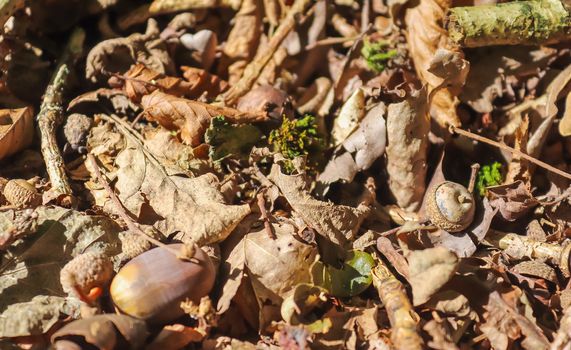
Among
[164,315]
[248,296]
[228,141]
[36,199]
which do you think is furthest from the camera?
[228,141]

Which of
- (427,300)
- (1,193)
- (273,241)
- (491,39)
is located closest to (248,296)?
(273,241)

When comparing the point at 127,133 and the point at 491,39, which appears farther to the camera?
the point at 491,39

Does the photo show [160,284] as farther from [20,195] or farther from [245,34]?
[245,34]

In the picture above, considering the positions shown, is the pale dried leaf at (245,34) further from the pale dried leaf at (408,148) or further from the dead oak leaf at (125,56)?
the pale dried leaf at (408,148)

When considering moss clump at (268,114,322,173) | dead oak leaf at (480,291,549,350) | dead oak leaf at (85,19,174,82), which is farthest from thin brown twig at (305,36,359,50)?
dead oak leaf at (480,291,549,350)

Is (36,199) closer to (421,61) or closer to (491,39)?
(421,61)

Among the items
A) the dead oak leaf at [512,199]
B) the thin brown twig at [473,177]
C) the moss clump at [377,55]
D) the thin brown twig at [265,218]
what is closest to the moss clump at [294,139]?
the thin brown twig at [265,218]

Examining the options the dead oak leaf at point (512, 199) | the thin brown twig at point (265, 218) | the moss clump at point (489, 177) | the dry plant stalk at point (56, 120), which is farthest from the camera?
the moss clump at point (489, 177)
